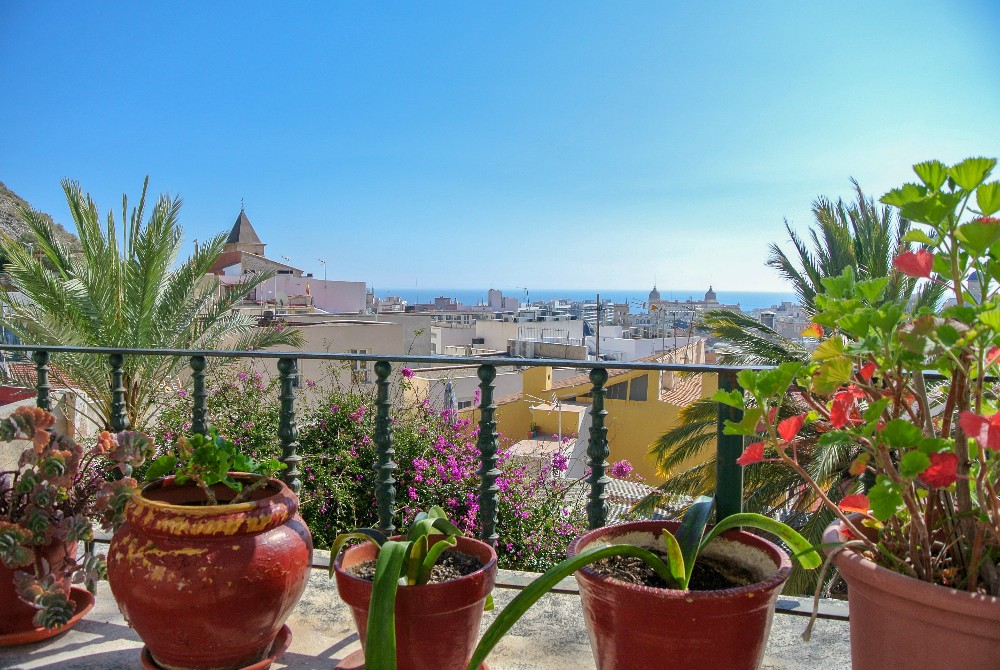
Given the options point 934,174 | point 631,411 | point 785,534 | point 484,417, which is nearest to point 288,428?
point 484,417

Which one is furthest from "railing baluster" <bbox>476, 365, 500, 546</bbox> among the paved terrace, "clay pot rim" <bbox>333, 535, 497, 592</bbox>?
"clay pot rim" <bbox>333, 535, 497, 592</bbox>

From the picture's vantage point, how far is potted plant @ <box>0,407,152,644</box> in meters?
1.52

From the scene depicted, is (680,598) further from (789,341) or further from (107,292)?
(789,341)

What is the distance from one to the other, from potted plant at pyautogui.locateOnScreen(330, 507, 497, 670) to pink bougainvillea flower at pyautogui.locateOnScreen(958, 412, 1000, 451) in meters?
0.89

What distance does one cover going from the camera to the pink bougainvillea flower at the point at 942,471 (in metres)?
0.91

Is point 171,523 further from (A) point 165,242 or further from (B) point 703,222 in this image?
(B) point 703,222

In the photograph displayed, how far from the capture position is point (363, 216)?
152 ft

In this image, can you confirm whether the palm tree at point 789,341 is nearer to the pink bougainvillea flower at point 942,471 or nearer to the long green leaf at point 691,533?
the long green leaf at point 691,533

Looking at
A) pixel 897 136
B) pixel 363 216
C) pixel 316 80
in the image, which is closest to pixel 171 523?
pixel 897 136

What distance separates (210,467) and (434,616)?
2.14 ft

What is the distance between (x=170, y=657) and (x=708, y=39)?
1305cm

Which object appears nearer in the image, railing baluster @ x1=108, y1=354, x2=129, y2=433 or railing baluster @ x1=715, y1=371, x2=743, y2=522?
railing baluster @ x1=715, y1=371, x2=743, y2=522

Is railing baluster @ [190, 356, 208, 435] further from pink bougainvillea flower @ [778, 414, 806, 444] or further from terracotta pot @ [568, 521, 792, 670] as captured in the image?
pink bougainvillea flower @ [778, 414, 806, 444]

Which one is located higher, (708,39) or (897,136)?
(708,39)
